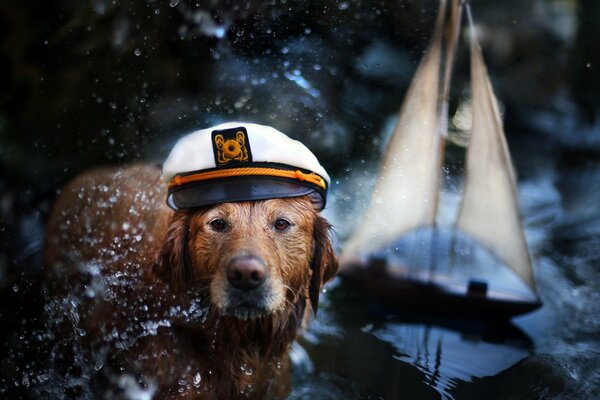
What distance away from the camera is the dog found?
224cm

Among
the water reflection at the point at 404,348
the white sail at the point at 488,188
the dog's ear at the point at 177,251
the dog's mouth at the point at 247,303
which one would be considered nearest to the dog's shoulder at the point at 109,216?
the dog's ear at the point at 177,251

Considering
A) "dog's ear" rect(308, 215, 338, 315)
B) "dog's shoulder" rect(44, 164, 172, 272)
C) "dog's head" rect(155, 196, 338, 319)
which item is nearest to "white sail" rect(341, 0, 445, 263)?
"dog's ear" rect(308, 215, 338, 315)

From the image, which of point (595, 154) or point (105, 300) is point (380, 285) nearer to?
point (105, 300)

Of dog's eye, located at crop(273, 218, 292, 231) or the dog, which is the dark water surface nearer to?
the dog

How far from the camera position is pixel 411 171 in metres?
3.01

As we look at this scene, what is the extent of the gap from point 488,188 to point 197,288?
177 cm

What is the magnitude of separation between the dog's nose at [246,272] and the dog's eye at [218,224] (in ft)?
0.62

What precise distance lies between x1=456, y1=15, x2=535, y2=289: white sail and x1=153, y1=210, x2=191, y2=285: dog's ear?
158 cm

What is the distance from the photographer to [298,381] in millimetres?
2992

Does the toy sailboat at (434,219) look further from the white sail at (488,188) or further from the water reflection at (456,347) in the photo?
the water reflection at (456,347)

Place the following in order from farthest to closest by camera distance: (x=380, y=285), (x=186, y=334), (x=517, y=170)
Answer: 1. (x=517, y=170)
2. (x=380, y=285)
3. (x=186, y=334)

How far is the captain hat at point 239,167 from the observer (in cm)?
233

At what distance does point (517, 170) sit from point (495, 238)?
1.02m

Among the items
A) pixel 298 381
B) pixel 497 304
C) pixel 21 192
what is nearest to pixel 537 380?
pixel 497 304
